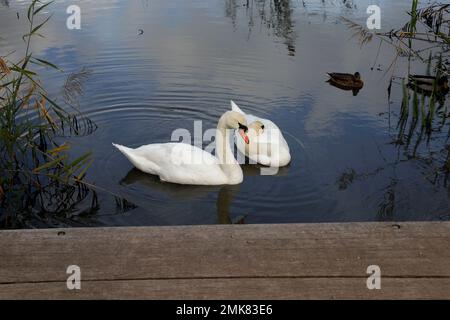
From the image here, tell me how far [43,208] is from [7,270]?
3.32 meters

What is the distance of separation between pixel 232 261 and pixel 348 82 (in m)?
7.72

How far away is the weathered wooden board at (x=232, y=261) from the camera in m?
2.43

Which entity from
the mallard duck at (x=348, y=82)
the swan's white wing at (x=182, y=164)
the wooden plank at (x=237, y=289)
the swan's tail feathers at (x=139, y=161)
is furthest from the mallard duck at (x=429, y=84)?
the wooden plank at (x=237, y=289)

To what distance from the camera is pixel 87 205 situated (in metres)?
5.81

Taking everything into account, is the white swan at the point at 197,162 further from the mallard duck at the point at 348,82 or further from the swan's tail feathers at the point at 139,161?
the mallard duck at the point at 348,82

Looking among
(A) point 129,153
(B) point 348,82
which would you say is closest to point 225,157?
(A) point 129,153

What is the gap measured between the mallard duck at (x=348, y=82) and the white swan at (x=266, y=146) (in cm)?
307

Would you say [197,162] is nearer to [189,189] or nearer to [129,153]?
[189,189]

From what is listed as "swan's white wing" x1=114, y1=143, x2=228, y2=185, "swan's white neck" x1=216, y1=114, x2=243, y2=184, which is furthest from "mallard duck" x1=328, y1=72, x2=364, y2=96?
"swan's white wing" x1=114, y1=143, x2=228, y2=185

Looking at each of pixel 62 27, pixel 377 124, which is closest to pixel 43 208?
pixel 377 124

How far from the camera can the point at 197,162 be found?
21.0ft

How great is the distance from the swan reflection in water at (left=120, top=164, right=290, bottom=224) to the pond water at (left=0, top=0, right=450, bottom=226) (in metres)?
0.02

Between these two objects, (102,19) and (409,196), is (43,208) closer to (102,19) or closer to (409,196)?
(409,196)

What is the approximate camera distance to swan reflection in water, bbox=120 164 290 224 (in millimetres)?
6039
